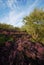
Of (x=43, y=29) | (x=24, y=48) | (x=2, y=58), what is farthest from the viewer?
(x=43, y=29)

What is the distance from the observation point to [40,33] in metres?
22.2

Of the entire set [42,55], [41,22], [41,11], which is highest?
[41,11]

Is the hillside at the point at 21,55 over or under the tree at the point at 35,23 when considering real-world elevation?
under

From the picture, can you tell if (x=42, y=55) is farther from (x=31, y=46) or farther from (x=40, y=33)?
(x=40, y=33)

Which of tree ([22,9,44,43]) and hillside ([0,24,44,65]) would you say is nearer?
hillside ([0,24,44,65])

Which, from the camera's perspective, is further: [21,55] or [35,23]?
[35,23]

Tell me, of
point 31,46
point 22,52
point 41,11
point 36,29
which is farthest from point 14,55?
point 41,11

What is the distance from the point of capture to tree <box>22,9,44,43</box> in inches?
869

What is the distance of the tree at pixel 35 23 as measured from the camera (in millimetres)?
22062

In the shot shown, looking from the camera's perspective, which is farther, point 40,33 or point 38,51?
point 40,33

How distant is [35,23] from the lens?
73.7 feet

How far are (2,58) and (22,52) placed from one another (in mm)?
1232

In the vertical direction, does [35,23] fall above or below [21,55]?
above

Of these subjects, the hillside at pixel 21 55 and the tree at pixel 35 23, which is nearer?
the hillside at pixel 21 55
